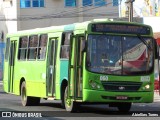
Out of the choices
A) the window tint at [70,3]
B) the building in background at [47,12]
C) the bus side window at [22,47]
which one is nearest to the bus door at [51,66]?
the bus side window at [22,47]

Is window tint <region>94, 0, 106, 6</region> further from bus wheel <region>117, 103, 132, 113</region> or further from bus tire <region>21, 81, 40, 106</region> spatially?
bus wheel <region>117, 103, 132, 113</region>

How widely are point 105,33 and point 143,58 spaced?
140cm

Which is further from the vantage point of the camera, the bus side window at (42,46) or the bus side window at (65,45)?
the bus side window at (42,46)

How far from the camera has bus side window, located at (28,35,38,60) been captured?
2212cm

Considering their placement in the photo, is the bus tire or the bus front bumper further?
the bus tire

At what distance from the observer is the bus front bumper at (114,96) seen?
58.3ft

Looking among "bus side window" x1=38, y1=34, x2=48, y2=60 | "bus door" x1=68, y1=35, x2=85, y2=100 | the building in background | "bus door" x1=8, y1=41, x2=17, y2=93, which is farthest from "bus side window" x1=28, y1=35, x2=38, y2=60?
the building in background

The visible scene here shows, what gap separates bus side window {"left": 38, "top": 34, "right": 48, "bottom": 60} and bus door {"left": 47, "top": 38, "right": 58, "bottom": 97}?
50cm

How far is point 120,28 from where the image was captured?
60.6 feet

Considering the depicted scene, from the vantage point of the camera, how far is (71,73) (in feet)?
61.3

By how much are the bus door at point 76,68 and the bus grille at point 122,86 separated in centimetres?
87

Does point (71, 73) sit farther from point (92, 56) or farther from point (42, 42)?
point (42, 42)

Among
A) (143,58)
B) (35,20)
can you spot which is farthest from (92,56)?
(35,20)

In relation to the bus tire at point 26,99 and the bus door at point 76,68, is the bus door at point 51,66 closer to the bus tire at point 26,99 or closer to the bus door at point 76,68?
the bus door at point 76,68
